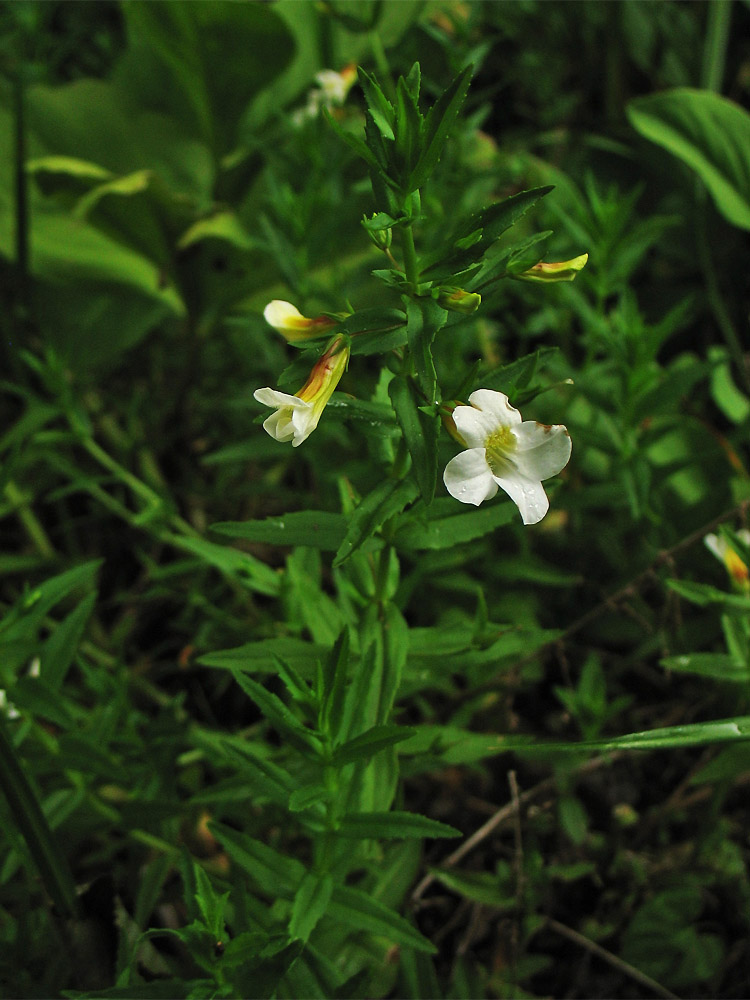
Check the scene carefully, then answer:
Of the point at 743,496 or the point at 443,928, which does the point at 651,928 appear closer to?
the point at 443,928

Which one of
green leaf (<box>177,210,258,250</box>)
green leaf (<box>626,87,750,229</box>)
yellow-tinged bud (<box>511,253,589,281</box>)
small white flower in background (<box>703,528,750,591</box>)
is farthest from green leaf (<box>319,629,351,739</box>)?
green leaf (<box>626,87,750,229</box>)

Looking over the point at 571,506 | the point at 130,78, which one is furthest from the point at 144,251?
the point at 571,506

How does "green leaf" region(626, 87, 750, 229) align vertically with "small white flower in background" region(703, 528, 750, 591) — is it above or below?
above

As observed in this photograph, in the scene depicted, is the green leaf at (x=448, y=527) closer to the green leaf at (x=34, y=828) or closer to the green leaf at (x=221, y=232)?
the green leaf at (x=34, y=828)

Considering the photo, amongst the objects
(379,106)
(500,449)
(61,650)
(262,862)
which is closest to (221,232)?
(61,650)

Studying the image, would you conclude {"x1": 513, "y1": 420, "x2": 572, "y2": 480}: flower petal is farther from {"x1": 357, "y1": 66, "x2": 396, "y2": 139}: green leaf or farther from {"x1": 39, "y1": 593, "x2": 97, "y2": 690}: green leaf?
{"x1": 39, "y1": 593, "x2": 97, "y2": 690}: green leaf

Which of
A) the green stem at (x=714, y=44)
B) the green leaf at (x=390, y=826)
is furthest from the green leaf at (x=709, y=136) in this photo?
the green leaf at (x=390, y=826)

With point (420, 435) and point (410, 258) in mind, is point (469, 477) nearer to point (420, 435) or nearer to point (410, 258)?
point (420, 435)
